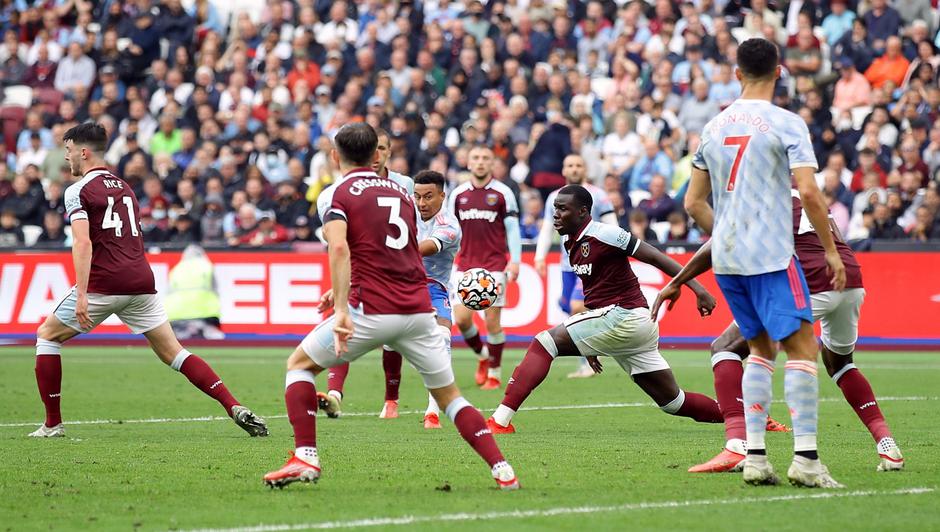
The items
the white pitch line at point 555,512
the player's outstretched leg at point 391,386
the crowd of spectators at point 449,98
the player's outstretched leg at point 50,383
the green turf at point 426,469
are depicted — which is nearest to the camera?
the white pitch line at point 555,512

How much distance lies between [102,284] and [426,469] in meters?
3.69

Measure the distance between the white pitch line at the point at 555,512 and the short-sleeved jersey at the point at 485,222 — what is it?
29.2 feet

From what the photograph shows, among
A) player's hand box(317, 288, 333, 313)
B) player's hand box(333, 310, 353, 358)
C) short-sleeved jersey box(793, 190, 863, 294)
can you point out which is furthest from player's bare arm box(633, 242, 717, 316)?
player's hand box(333, 310, 353, 358)

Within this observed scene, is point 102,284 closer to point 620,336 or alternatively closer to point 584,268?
point 584,268

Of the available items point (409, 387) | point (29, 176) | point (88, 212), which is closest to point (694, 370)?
point (409, 387)

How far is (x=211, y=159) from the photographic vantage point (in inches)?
1093

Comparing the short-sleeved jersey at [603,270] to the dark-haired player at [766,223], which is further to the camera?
the short-sleeved jersey at [603,270]

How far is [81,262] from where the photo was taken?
11.0 metres

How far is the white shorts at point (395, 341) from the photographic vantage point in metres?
7.90

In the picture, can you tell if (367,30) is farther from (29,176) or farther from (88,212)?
(88,212)

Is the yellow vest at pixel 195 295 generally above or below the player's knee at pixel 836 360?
below

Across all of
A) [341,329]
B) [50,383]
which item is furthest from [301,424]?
[50,383]

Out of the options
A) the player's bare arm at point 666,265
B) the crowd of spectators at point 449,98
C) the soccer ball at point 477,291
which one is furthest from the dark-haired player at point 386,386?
the crowd of spectators at point 449,98

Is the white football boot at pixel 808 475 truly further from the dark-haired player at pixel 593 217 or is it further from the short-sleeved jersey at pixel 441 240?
the dark-haired player at pixel 593 217
